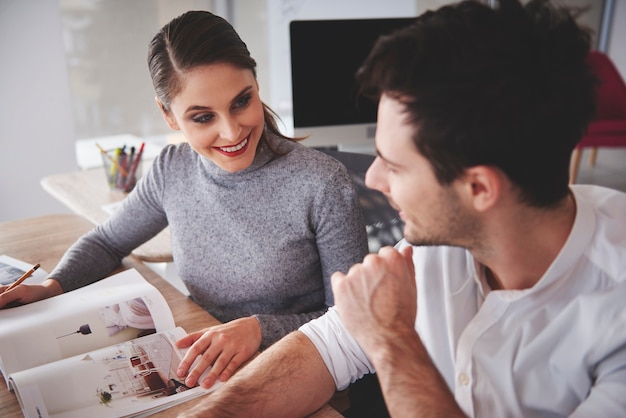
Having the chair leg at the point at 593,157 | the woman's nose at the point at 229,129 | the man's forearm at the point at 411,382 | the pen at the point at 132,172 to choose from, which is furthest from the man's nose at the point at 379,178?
the chair leg at the point at 593,157

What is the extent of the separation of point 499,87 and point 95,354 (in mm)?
783

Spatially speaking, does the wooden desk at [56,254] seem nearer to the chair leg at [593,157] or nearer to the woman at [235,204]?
the woman at [235,204]

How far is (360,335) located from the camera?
33.9 inches

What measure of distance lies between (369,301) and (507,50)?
1.34 feet

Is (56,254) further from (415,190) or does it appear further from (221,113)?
(415,190)

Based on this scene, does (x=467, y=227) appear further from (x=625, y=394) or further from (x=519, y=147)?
(x=625, y=394)

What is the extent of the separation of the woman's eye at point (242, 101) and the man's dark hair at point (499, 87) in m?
0.43

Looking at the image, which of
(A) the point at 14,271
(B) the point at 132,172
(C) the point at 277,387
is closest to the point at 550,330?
(C) the point at 277,387

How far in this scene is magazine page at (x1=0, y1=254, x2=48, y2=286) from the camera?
125 cm

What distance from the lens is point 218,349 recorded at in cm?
100

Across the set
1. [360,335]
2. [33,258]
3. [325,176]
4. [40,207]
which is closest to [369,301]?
[360,335]

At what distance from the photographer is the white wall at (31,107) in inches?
106

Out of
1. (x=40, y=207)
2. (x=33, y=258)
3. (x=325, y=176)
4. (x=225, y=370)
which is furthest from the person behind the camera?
(x=40, y=207)

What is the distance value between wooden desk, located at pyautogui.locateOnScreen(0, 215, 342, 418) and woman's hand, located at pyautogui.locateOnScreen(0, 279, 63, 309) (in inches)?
6.3
